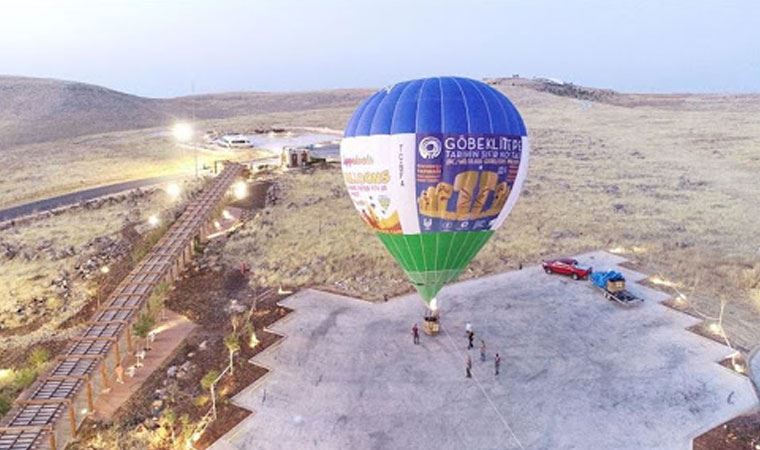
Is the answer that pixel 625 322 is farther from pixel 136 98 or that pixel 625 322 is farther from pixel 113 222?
pixel 136 98

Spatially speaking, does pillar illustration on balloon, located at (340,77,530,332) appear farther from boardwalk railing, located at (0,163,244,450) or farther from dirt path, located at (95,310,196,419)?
boardwalk railing, located at (0,163,244,450)

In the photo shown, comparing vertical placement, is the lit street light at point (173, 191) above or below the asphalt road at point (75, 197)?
above

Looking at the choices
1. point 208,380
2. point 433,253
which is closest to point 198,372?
point 208,380

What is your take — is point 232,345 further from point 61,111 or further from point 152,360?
point 61,111

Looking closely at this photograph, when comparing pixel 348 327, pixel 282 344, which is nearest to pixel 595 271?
pixel 348 327

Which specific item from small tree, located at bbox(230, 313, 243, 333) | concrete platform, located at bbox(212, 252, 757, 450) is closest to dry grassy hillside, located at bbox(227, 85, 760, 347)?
concrete platform, located at bbox(212, 252, 757, 450)

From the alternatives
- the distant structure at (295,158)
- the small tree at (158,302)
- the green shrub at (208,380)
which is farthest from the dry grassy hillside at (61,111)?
the green shrub at (208,380)

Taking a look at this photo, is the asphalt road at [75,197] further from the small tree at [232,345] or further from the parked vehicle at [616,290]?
the parked vehicle at [616,290]
